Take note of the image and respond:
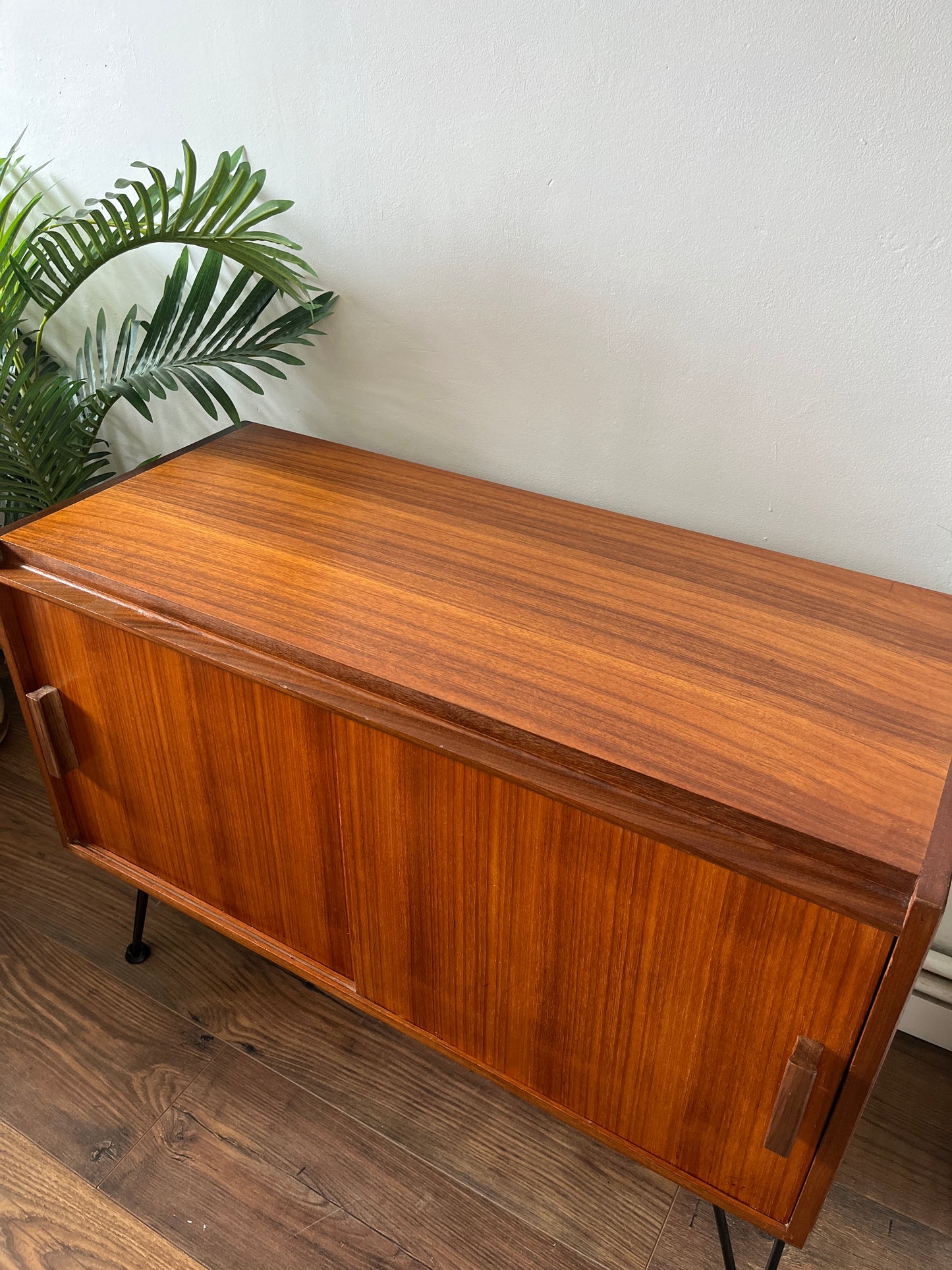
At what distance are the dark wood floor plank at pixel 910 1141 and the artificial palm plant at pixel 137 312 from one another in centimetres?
125

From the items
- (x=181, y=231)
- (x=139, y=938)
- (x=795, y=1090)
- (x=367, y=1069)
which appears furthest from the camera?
(x=139, y=938)

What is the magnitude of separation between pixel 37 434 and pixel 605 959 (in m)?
1.02

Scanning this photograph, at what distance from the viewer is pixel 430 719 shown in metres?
0.75

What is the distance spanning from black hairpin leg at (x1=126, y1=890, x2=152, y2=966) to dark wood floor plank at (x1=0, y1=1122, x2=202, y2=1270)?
29cm

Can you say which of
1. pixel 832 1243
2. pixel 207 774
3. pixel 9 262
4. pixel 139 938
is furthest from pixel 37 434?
pixel 832 1243

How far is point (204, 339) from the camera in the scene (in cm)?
129

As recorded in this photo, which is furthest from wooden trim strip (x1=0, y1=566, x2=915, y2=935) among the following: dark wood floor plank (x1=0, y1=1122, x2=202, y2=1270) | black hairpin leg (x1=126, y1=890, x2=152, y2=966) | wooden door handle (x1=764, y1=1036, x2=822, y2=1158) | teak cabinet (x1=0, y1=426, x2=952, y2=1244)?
dark wood floor plank (x1=0, y1=1122, x2=202, y2=1270)

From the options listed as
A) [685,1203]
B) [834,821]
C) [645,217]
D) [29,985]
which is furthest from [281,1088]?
[645,217]

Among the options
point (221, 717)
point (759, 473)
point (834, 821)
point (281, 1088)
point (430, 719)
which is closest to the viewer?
point (834, 821)

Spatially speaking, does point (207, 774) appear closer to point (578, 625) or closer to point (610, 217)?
point (578, 625)

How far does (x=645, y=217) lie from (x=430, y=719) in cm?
59

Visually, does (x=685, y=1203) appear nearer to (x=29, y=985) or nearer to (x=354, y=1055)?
(x=354, y=1055)

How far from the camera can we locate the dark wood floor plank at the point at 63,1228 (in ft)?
3.43

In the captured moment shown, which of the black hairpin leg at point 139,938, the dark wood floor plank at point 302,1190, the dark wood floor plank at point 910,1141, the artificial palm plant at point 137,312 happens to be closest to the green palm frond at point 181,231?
the artificial palm plant at point 137,312
